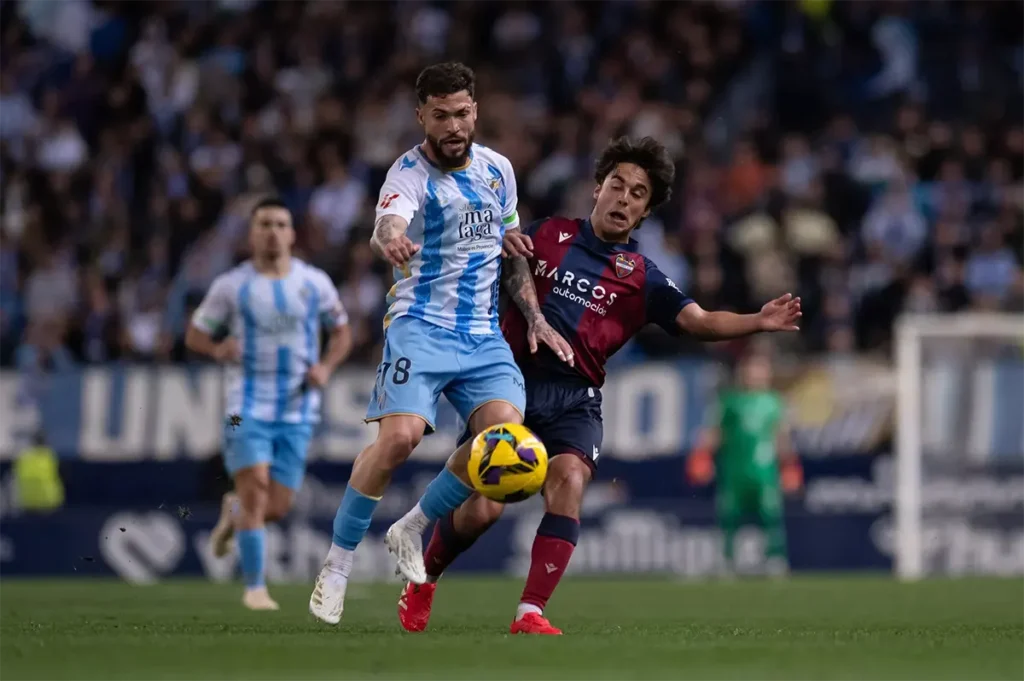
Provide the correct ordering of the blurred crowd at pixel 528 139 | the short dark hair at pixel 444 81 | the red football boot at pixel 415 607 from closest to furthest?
the short dark hair at pixel 444 81, the red football boot at pixel 415 607, the blurred crowd at pixel 528 139

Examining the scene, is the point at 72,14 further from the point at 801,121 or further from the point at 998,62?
the point at 998,62

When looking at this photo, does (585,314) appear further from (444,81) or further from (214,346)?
(214,346)

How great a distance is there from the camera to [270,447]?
12109mm

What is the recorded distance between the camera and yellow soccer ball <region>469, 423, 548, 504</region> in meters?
8.00

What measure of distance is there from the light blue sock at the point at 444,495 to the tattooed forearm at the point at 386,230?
51.5 inches

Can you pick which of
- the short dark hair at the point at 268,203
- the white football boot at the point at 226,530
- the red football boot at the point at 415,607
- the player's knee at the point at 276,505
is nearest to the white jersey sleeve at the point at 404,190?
the red football boot at the point at 415,607

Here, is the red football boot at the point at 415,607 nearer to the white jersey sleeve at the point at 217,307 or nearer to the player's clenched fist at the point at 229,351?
the player's clenched fist at the point at 229,351

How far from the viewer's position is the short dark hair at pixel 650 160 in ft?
29.1

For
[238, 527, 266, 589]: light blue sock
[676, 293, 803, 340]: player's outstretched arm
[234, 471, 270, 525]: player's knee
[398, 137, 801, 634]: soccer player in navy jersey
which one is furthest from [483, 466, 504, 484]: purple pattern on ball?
[234, 471, 270, 525]: player's knee

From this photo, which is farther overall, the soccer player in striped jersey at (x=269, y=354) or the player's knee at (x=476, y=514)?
the soccer player in striped jersey at (x=269, y=354)

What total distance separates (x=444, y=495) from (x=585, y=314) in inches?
46.7

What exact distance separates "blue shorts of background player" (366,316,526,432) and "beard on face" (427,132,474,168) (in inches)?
30.3

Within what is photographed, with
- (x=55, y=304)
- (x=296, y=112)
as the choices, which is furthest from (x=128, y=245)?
(x=296, y=112)

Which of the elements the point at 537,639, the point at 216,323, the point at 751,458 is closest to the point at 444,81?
the point at 537,639
